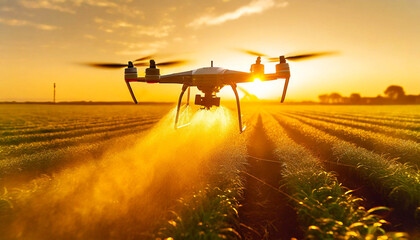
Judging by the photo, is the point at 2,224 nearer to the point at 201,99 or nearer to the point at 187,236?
the point at 187,236

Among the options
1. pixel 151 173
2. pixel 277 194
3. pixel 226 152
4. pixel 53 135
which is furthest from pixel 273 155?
pixel 53 135

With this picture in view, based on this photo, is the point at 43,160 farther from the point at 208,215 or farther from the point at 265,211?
the point at 265,211

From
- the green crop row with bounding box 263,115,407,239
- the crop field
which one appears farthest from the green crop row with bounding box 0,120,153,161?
the green crop row with bounding box 263,115,407,239

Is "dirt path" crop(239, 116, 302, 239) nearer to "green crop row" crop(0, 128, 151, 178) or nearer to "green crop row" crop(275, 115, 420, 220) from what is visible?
"green crop row" crop(275, 115, 420, 220)

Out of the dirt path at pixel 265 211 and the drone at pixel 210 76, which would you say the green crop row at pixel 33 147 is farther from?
the dirt path at pixel 265 211

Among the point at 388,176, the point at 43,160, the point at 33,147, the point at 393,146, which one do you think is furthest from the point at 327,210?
the point at 33,147
